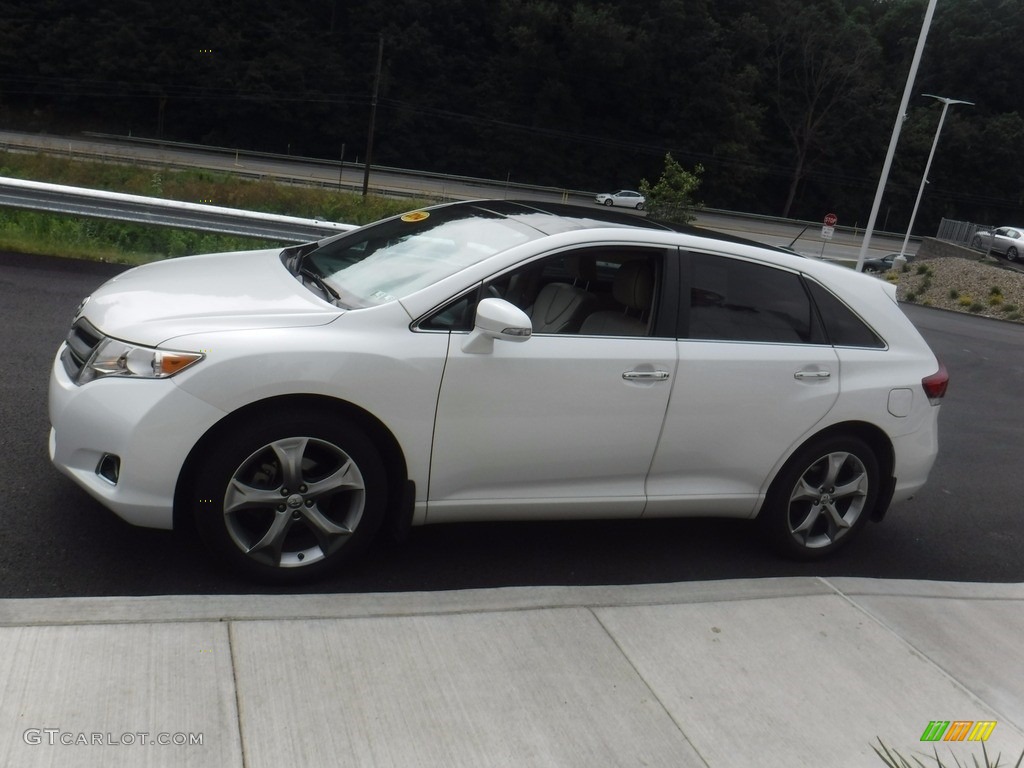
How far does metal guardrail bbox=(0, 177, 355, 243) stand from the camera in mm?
→ 10172

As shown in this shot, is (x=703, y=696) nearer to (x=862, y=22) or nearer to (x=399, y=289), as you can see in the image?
(x=399, y=289)

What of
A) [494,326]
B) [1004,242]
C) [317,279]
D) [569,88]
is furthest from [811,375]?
[569,88]

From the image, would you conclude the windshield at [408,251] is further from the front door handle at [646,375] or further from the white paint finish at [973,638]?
the white paint finish at [973,638]

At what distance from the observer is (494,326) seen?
13.3 ft

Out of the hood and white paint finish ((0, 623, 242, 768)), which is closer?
white paint finish ((0, 623, 242, 768))

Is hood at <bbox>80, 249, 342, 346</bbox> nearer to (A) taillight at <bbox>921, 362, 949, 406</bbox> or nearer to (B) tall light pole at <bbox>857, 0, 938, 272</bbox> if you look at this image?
(A) taillight at <bbox>921, 362, 949, 406</bbox>

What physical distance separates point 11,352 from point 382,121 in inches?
2540

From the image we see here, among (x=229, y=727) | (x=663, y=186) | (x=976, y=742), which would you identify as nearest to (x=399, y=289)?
(x=229, y=727)

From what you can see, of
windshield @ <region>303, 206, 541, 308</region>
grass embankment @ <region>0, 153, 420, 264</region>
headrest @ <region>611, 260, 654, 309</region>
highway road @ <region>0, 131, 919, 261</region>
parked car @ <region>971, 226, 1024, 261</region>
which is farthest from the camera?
highway road @ <region>0, 131, 919, 261</region>

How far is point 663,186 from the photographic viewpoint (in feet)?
96.5

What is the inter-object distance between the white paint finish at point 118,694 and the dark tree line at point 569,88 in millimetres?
67257

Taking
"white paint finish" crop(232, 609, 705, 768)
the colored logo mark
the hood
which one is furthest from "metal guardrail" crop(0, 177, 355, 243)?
the colored logo mark

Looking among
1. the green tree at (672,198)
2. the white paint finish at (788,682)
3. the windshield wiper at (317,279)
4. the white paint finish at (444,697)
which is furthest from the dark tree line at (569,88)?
the white paint finish at (444,697)
